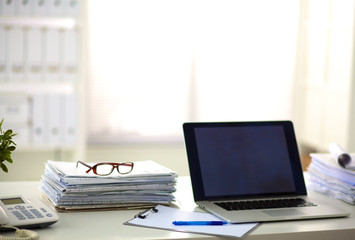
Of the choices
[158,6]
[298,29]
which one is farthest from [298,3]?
[158,6]

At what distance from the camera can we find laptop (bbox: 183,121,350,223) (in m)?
1.51

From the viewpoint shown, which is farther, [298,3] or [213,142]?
[298,3]

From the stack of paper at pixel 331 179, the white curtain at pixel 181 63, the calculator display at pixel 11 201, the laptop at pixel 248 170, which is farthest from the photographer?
the white curtain at pixel 181 63

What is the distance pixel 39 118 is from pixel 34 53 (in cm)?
42

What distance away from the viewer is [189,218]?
4.62 ft

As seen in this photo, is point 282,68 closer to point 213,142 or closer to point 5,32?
point 5,32

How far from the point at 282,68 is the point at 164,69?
991 millimetres

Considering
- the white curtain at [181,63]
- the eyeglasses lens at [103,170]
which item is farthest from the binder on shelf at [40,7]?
the eyeglasses lens at [103,170]

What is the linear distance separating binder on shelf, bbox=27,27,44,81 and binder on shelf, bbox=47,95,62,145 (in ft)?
0.62

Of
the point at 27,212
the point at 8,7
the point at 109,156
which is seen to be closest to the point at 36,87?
the point at 8,7

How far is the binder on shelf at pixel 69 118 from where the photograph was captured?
12.0 feet

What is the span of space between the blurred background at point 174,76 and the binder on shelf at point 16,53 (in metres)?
0.10

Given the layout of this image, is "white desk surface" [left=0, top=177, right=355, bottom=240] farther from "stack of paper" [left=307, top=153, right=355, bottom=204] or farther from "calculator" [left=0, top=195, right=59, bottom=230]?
"stack of paper" [left=307, top=153, right=355, bottom=204]

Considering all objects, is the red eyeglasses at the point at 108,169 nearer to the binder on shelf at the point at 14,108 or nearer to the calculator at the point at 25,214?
the calculator at the point at 25,214
